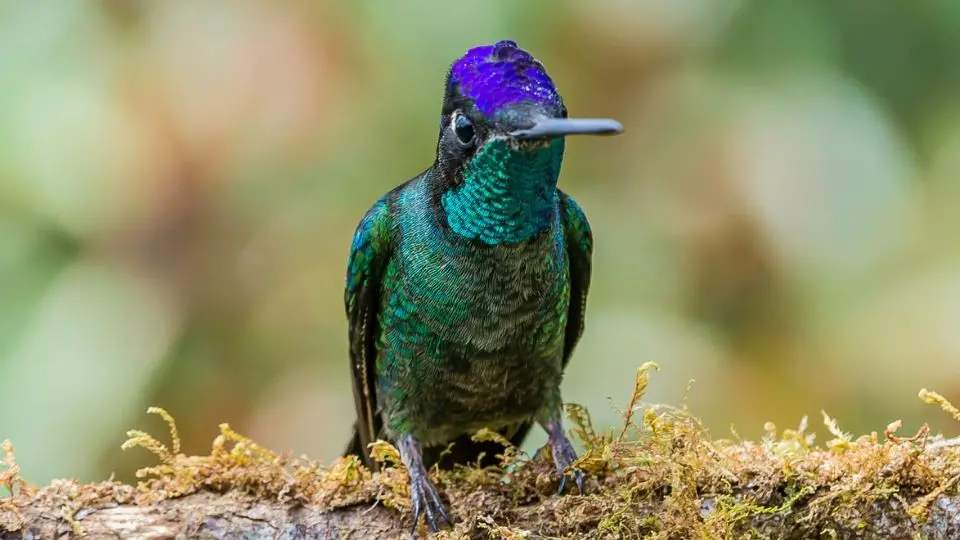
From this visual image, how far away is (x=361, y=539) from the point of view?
8.30ft

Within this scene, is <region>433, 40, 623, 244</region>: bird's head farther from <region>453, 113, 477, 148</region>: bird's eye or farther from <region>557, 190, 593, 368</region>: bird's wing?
<region>557, 190, 593, 368</region>: bird's wing

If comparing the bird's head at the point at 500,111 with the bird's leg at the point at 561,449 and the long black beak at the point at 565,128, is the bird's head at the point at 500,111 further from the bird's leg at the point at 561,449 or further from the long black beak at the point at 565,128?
the bird's leg at the point at 561,449

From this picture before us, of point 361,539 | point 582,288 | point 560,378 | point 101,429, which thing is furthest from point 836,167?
point 101,429

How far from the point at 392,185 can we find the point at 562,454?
232 centimetres

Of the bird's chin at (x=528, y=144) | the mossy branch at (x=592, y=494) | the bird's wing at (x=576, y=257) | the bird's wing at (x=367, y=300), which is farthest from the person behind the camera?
the bird's wing at (x=576, y=257)

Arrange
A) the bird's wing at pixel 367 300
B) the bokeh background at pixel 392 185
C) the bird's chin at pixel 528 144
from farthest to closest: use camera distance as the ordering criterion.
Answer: the bokeh background at pixel 392 185
the bird's wing at pixel 367 300
the bird's chin at pixel 528 144

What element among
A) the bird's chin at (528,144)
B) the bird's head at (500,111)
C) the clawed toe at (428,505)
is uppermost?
the bird's head at (500,111)

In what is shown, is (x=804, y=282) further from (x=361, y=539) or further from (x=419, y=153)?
(x=361, y=539)

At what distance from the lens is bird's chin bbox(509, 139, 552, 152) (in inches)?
93.9

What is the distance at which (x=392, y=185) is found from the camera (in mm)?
4762

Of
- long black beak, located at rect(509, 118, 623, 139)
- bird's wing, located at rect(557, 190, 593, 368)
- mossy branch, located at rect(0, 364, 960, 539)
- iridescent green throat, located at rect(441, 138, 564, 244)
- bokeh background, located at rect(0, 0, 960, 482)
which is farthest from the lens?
bokeh background, located at rect(0, 0, 960, 482)

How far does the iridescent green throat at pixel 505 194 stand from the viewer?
2500 millimetres

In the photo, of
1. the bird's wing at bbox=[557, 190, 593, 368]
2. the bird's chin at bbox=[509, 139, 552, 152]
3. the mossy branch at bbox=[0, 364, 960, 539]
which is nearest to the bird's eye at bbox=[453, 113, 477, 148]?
the bird's chin at bbox=[509, 139, 552, 152]

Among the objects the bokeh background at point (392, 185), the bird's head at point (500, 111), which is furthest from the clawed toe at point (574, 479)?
the bokeh background at point (392, 185)
